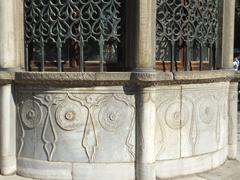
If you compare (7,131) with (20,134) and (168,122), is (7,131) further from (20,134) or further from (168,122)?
(168,122)

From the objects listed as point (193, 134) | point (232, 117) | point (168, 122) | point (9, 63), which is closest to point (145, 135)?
point (168, 122)

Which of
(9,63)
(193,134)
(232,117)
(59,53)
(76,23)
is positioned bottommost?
(193,134)

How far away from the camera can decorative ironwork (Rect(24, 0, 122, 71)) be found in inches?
245

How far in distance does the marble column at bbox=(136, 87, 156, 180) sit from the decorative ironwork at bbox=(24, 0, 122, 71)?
30.0 inches

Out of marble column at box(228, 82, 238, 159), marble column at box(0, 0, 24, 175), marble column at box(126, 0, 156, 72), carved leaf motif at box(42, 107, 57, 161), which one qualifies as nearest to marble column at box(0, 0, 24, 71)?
marble column at box(0, 0, 24, 175)

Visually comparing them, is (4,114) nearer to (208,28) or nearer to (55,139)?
(55,139)

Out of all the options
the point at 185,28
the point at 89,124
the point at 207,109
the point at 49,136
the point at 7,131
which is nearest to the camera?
the point at 89,124

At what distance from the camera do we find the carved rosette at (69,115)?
20.3 feet

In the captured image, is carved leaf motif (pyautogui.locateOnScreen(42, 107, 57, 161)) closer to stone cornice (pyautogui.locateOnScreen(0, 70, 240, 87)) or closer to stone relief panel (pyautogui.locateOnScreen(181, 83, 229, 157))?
stone cornice (pyautogui.locateOnScreen(0, 70, 240, 87))

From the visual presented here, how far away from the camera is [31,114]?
20.9 ft

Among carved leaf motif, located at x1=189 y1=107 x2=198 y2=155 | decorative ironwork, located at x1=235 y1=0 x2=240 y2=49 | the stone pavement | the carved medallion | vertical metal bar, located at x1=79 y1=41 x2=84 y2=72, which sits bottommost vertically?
the stone pavement

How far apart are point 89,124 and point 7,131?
3.86ft

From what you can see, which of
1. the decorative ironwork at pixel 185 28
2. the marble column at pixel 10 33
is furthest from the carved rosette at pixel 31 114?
the decorative ironwork at pixel 185 28

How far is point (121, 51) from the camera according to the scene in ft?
21.1
